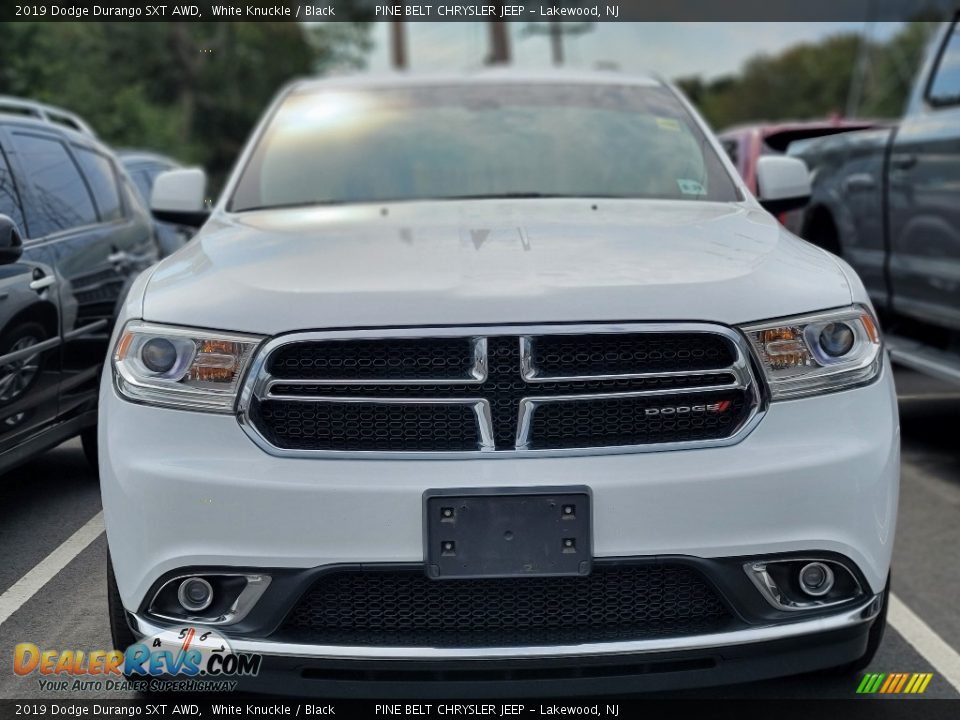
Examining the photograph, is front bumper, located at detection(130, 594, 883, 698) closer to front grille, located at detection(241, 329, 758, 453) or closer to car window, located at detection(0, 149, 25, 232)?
front grille, located at detection(241, 329, 758, 453)

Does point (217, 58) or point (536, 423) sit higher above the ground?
point (536, 423)

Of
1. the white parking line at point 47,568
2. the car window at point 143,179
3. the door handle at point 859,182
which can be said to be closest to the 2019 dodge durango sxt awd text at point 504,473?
the white parking line at point 47,568

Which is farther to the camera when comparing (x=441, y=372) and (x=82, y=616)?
(x=82, y=616)

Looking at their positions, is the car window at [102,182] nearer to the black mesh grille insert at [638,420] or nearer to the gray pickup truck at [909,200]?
the black mesh grille insert at [638,420]

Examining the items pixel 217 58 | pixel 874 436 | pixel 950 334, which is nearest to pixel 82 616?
pixel 874 436

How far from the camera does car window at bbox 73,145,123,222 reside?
5.88 m

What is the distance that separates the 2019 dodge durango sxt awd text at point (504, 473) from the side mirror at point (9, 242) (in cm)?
112

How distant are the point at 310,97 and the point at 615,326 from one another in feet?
8.15

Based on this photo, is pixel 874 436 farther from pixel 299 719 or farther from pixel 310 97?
pixel 310 97

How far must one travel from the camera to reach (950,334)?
277 inches

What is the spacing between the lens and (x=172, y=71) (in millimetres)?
43250

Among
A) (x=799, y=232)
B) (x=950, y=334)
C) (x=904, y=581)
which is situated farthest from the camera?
(x=799, y=232)

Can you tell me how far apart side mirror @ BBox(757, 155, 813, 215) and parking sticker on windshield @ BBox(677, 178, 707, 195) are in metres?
0.36

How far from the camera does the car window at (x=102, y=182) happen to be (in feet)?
19.3
